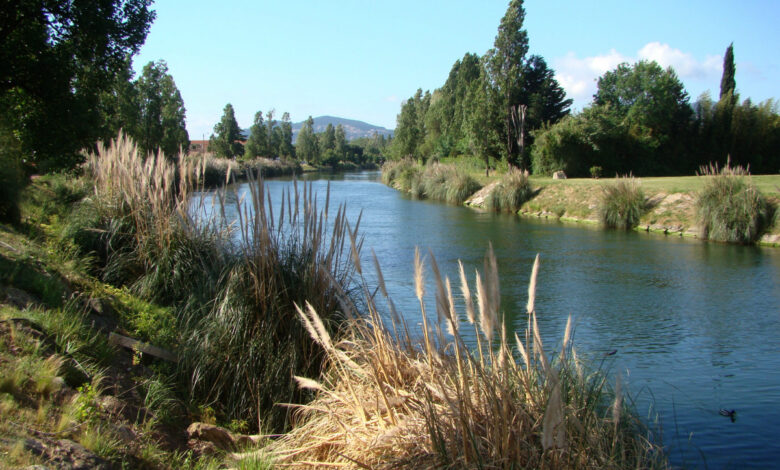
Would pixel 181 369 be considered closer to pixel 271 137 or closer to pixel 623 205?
pixel 623 205

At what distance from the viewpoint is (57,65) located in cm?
931

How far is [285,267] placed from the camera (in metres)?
4.92

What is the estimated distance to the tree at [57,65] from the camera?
9.14 metres

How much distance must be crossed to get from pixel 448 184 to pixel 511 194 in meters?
7.23

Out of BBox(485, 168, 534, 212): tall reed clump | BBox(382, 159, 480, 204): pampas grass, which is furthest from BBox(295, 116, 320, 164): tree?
BBox(485, 168, 534, 212): tall reed clump

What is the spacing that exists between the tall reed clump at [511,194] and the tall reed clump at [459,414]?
24.0m

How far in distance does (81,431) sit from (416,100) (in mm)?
78457

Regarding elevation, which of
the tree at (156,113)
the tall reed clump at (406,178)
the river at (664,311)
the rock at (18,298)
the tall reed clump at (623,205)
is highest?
the tree at (156,113)

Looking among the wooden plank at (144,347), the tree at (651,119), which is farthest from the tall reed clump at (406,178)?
the wooden plank at (144,347)

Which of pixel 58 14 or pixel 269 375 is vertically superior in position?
pixel 58 14

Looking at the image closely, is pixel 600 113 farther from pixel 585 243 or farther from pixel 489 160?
pixel 585 243

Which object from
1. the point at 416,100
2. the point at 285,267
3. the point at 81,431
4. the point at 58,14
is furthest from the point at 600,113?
the point at 416,100

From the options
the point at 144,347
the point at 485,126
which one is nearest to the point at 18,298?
the point at 144,347

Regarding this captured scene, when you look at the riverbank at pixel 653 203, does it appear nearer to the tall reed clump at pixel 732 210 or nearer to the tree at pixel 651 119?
the tall reed clump at pixel 732 210
